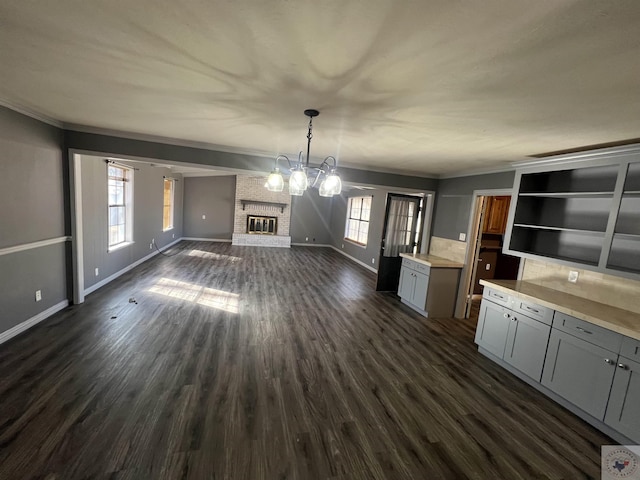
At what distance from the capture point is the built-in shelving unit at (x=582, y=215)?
2.50 m

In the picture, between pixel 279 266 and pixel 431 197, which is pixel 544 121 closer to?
pixel 431 197

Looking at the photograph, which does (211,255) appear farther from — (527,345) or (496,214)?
(527,345)

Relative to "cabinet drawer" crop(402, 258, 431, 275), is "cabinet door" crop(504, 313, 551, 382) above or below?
below

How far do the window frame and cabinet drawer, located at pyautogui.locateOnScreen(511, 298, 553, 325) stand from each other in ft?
16.4

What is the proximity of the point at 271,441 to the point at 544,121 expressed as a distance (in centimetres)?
309

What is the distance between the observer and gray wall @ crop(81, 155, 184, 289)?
411 cm

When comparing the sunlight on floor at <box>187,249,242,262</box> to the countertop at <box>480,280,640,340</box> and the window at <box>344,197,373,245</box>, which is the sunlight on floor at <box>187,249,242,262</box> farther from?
the countertop at <box>480,280,640,340</box>

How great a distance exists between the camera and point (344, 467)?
1.75m

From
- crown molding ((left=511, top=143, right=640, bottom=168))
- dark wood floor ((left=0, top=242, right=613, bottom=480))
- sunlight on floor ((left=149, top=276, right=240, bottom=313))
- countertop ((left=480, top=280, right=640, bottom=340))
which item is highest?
crown molding ((left=511, top=143, right=640, bottom=168))

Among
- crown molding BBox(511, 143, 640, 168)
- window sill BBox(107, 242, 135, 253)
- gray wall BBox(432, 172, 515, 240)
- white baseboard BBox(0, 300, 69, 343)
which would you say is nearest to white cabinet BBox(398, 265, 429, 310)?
gray wall BBox(432, 172, 515, 240)

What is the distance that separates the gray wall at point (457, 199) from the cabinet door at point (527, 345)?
1.88 meters

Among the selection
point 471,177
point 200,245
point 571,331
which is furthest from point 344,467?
point 200,245

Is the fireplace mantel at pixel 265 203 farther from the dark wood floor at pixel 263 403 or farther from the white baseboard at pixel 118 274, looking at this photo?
the dark wood floor at pixel 263 403

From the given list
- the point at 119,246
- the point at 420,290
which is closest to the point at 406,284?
the point at 420,290
